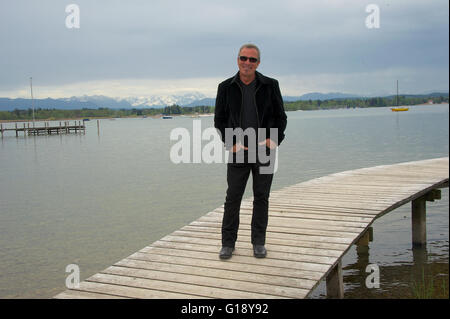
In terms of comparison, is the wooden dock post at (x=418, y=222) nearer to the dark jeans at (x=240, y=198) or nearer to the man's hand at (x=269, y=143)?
the dark jeans at (x=240, y=198)

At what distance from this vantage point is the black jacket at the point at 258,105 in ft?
14.7

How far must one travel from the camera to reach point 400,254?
9266mm

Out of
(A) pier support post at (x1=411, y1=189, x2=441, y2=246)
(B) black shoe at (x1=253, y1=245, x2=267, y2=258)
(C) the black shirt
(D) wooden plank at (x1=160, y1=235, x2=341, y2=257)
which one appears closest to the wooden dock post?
(A) pier support post at (x1=411, y1=189, x2=441, y2=246)

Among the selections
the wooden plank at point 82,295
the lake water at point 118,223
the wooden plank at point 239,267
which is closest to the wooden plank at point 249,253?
the wooden plank at point 239,267

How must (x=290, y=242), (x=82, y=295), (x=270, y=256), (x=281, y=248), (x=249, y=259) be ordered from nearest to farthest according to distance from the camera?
(x=82, y=295)
(x=249, y=259)
(x=270, y=256)
(x=281, y=248)
(x=290, y=242)

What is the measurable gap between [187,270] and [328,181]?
5909 mm

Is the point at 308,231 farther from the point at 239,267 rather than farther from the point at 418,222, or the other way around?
the point at 418,222

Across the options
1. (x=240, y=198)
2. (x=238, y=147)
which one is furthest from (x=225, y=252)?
(x=238, y=147)

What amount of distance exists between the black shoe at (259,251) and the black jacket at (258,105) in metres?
1.16

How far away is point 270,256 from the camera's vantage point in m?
4.89

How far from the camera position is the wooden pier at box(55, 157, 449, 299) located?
4.08 m

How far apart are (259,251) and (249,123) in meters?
1.39

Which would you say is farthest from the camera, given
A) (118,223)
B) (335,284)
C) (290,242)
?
(118,223)
